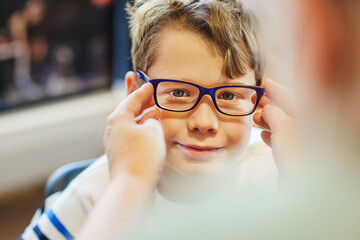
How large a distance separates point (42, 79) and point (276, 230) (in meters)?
1.83

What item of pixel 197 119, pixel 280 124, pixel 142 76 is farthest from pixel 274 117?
pixel 142 76

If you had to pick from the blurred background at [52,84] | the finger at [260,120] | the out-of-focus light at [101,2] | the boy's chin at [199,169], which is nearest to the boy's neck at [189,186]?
the boy's chin at [199,169]

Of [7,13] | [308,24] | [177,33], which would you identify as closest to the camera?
[308,24]

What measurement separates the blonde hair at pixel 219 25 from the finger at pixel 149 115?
0.11 metres

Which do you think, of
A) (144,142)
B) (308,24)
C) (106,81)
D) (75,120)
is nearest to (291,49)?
(308,24)

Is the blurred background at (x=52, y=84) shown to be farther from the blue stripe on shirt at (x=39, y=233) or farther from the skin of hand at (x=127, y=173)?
the skin of hand at (x=127, y=173)

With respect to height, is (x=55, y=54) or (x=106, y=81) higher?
(x=55, y=54)

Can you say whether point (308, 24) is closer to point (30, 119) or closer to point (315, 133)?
point (315, 133)

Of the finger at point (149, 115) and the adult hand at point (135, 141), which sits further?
the finger at point (149, 115)

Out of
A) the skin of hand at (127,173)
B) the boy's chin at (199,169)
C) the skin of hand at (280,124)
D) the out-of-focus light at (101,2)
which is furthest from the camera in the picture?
the out-of-focus light at (101,2)

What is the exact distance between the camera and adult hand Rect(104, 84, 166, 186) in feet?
1.70

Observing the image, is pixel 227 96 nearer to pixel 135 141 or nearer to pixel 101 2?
pixel 135 141

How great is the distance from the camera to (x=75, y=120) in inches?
83.0

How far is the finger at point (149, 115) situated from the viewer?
65 cm
